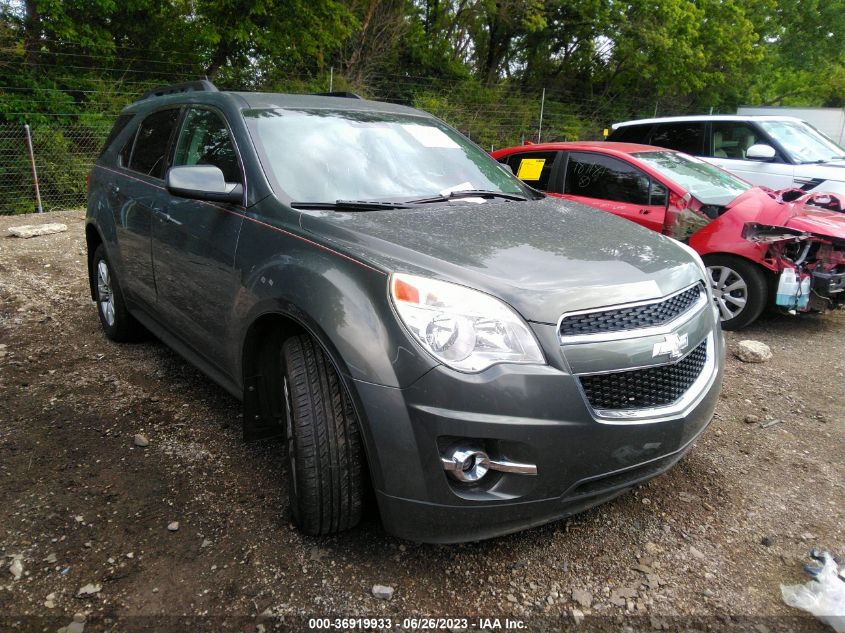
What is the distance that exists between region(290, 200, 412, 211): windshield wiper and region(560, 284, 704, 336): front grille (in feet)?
3.38

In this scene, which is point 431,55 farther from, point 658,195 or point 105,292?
point 105,292

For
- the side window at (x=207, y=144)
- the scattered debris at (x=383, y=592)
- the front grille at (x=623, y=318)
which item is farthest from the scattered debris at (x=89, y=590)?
the front grille at (x=623, y=318)

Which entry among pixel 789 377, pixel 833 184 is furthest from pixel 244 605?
pixel 833 184

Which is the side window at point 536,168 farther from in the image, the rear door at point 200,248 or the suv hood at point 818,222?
the rear door at point 200,248

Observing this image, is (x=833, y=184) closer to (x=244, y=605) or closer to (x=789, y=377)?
(x=789, y=377)

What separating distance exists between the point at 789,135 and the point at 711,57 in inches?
690

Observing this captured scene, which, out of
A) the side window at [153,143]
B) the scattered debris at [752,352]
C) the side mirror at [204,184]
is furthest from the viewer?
the scattered debris at [752,352]

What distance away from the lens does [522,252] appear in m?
2.34

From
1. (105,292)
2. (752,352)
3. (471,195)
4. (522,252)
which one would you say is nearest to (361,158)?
(471,195)

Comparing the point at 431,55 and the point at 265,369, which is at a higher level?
the point at 431,55

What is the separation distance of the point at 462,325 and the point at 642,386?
0.69 metres

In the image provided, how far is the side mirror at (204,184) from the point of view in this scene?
2.70 metres

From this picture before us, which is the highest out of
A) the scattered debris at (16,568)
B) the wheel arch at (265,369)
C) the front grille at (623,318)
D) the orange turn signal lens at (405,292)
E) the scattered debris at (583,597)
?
the orange turn signal lens at (405,292)

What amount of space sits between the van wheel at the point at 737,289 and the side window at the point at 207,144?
384 centimetres
